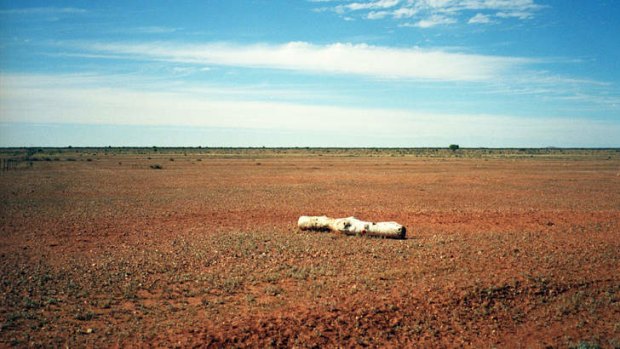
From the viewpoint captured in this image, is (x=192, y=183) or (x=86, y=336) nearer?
(x=86, y=336)

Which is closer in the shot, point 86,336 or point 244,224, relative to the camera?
point 86,336

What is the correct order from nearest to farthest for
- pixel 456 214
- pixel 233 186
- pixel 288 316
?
pixel 288 316 → pixel 456 214 → pixel 233 186

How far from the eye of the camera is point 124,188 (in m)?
30.0

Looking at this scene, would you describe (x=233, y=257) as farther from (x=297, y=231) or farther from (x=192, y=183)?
(x=192, y=183)

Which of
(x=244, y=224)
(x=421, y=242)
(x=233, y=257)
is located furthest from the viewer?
(x=244, y=224)

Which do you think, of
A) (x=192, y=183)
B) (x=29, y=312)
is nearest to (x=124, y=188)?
(x=192, y=183)

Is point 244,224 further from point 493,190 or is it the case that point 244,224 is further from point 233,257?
point 493,190

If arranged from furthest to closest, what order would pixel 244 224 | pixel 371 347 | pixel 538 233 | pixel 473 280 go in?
pixel 244 224
pixel 538 233
pixel 473 280
pixel 371 347

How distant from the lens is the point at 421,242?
43.7ft

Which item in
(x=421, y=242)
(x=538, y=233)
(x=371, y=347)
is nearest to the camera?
(x=371, y=347)

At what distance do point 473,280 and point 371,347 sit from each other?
3650 millimetres

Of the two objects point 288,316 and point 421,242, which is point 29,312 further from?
point 421,242

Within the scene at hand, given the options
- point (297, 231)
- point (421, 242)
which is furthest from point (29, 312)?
point (421, 242)

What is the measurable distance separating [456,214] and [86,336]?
15762 millimetres
